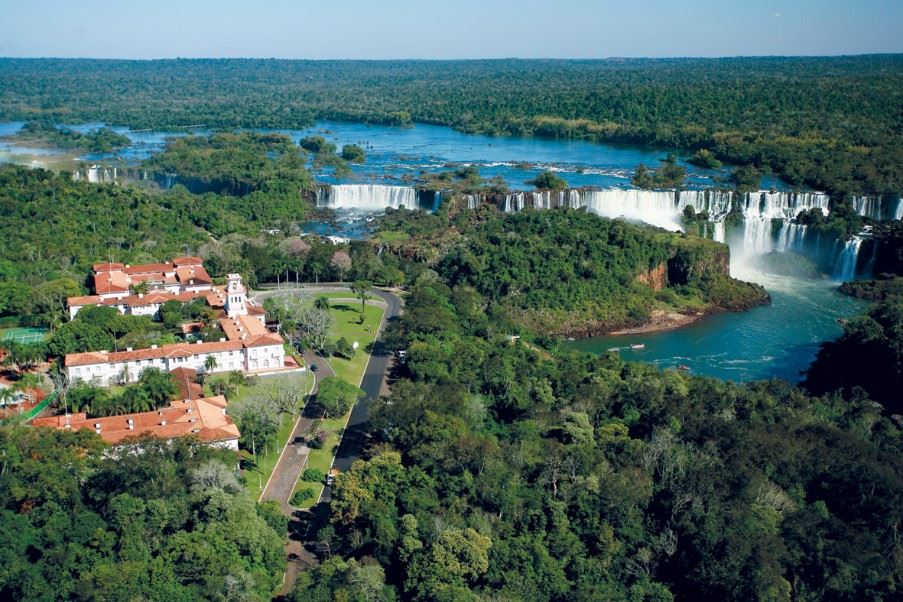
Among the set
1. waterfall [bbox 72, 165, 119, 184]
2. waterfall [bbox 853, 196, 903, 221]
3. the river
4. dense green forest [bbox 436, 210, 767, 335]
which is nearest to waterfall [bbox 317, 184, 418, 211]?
the river

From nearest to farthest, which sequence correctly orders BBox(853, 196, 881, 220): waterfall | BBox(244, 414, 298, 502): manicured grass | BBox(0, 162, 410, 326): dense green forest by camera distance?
BBox(244, 414, 298, 502): manicured grass
BBox(0, 162, 410, 326): dense green forest
BBox(853, 196, 881, 220): waterfall

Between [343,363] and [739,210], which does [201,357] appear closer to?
[343,363]

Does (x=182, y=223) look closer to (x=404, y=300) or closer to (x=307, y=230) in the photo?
(x=307, y=230)

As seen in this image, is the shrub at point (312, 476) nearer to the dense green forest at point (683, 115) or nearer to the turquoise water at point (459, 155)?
the turquoise water at point (459, 155)

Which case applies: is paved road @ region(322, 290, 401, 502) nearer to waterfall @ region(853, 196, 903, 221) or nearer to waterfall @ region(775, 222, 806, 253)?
waterfall @ region(775, 222, 806, 253)

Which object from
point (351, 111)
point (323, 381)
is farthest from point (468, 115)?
point (323, 381)

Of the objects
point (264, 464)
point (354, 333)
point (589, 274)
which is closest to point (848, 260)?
point (589, 274)
